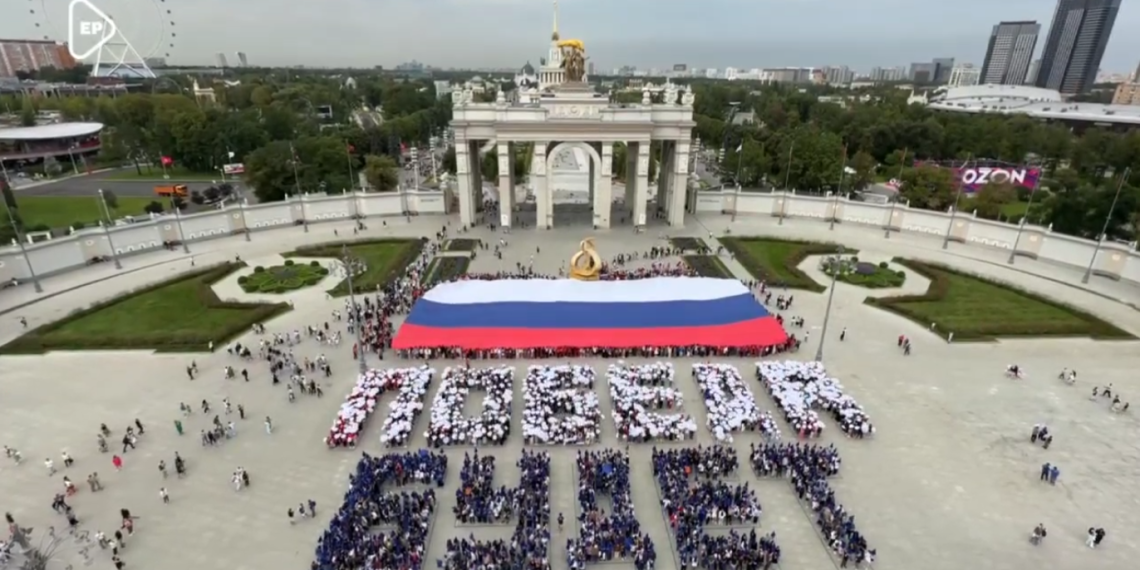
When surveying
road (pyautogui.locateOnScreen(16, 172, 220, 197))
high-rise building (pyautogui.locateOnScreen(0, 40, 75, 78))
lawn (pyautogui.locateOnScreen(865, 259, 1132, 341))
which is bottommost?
road (pyautogui.locateOnScreen(16, 172, 220, 197))

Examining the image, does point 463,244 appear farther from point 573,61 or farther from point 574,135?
point 573,61

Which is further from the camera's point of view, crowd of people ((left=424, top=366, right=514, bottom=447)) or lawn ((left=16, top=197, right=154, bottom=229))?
lawn ((left=16, top=197, right=154, bottom=229))

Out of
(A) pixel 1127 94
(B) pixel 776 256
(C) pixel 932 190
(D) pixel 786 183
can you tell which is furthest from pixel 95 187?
(A) pixel 1127 94

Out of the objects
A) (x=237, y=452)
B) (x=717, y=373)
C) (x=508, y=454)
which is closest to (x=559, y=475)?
(x=508, y=454)

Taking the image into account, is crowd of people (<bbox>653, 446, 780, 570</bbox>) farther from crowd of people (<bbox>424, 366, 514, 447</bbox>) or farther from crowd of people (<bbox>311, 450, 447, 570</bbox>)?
crowd of people (<bbox>311, 450, 447, 570</bbox>)

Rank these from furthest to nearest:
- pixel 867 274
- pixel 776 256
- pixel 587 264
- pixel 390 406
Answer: pixel 776 256
pixel 867 274
pixel 587 264
pixel 390 406

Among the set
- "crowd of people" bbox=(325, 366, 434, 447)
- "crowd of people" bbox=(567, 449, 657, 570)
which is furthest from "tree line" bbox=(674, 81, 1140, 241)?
"crowd of people" bbox=(325, 366, 434, 447)
